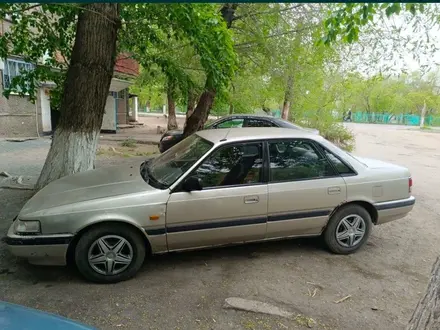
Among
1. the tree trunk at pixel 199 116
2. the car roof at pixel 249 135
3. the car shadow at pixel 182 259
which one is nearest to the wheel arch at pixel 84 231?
the car shadow at pixel 182 259

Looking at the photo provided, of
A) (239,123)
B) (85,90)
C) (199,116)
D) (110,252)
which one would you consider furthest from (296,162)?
(199,116)

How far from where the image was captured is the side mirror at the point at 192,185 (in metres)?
3.53

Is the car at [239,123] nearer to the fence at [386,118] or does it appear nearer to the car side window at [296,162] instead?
the car side window at [296,162]

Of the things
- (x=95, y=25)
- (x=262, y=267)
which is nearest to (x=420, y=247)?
(x=262, y=267)

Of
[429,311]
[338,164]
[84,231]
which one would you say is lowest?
[84,231]

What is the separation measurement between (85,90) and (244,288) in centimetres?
386

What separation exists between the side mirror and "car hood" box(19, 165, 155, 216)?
13.8 inches

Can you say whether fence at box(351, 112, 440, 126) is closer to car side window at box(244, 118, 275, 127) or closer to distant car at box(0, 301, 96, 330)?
car side window at box(244, 118, 275, 127)

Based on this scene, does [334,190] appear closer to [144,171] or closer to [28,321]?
[144,171]

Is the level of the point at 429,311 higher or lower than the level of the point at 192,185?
lower

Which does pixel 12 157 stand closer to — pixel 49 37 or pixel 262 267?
pixel 49 37

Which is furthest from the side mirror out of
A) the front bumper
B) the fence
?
the fence

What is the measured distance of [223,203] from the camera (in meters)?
3.66

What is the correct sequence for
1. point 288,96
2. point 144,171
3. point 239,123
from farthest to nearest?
point 288,96
point 239,123
point 144,171
